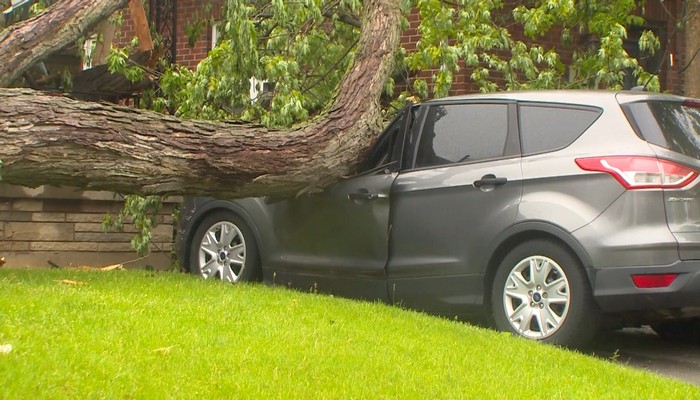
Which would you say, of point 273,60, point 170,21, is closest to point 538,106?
point 273,60

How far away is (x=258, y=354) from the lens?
5.67 meters

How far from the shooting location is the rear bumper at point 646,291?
6.83 metres

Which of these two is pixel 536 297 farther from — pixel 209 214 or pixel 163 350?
pixel 209 214

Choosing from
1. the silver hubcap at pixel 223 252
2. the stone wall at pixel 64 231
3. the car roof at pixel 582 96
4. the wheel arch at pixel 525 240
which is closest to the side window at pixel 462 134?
the car roof at pixel 582 96

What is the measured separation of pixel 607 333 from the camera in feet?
29.3

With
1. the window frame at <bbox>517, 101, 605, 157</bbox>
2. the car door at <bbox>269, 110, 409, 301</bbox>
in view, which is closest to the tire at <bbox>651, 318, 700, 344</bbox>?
the window frame at <bbox>517, 101, 605, 157</bbox>

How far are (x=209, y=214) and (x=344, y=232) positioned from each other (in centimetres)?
147

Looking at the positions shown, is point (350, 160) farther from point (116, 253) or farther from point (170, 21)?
point (170, 21)

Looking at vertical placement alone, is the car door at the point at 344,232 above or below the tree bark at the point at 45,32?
below

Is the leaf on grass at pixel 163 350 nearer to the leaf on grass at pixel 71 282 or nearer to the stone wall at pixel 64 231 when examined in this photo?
the leaf on grass at pixel 71 282

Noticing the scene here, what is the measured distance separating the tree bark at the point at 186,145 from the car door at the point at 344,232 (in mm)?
223

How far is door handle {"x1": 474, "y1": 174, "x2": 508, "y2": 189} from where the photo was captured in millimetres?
7590

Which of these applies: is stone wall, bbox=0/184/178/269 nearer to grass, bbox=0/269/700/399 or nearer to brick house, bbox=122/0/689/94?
brick house, bbox=122/0/689/94

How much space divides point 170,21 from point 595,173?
28.3 ft
